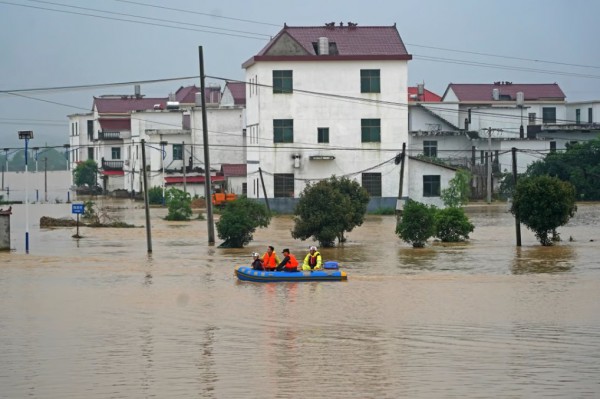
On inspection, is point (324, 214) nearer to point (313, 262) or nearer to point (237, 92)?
point (313, 262)

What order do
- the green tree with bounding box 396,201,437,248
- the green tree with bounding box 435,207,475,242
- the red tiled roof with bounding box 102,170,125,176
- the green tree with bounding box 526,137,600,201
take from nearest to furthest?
1. the green tree with bounding box 396,201,437,248
2. the green tree with bounding box 435,207,475,242
3. the green tree with bounding box 526,137,600,201
4. the red tiled roof with bounding box 102,170,125,176

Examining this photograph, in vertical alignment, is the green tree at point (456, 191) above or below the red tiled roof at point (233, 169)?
below

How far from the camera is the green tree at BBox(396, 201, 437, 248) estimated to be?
144 ft

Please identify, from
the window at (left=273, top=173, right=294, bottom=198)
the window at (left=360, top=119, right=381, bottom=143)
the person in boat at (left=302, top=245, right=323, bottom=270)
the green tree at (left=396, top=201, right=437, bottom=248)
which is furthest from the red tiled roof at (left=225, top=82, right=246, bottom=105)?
the person in boat at (left=302, top=245, right=323, bottom=270)

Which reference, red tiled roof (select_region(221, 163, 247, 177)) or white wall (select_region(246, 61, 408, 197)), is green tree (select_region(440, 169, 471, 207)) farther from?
red tiled roof (select_region(221, 163, 247, 177))

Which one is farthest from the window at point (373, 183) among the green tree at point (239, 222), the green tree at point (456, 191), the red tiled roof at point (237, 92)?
the red tiled roof at point (237, 92)

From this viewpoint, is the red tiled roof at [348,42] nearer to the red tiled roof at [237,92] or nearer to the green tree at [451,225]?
the green tree at [451,225]

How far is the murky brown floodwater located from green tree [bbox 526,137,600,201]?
1375 inches

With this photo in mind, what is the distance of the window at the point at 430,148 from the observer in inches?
3369

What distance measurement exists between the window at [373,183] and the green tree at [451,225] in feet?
67.4

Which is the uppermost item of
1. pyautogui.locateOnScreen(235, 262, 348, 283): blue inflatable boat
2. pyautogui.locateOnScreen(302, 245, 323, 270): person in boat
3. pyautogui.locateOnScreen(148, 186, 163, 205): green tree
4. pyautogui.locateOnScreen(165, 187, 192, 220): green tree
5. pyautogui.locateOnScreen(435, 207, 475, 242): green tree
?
pyautogui.locateOnScreen(148, 186, 163, 205): green tree

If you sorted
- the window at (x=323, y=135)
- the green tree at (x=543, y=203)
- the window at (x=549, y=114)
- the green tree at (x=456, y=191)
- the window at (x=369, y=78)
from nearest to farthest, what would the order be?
1. the green tree at (x=543, y=203)
2. the green tree at (x=456, y=191)
3. the window at (x=369, y=78)
4. the window at (x=323, y=135)
5. the window at (x=549, y=114)

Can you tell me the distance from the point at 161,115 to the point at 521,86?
3077 cm

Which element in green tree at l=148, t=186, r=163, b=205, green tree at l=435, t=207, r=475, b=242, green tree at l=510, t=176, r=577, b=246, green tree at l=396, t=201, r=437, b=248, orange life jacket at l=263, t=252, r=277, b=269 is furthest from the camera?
green tree at l=148, t=186, r=163, b=205
